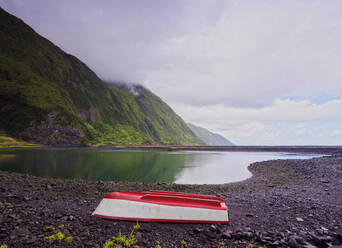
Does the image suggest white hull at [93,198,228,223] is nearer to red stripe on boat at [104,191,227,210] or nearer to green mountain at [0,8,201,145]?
red stripe on boat at [104,191,227,210]

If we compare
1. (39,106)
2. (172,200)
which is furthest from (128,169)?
(39,106)

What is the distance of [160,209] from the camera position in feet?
28.7

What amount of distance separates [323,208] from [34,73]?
207900mm

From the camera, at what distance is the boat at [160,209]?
28.2 feet

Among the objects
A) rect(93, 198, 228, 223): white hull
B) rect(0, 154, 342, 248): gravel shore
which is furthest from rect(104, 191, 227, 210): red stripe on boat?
rect(0, 154, 342, 248): gravel shore

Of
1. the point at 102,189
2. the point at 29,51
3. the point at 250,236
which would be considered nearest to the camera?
the point at 250,236

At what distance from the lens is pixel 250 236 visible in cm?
773

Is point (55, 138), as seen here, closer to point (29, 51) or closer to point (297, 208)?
point (29, 51)

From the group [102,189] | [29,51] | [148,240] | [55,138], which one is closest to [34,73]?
[29,51]

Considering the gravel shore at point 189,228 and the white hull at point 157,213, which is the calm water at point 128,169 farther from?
the white hull at point 157,213

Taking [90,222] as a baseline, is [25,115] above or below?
above

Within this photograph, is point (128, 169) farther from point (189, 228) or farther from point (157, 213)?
point (189, 228)

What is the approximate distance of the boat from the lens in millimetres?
8594

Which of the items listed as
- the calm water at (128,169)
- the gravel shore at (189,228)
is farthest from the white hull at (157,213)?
the calm water at (128,169)
